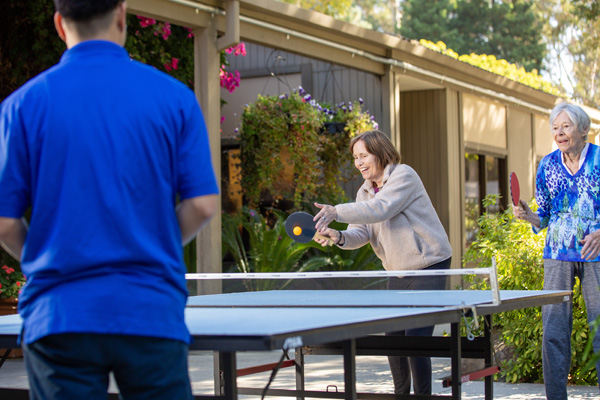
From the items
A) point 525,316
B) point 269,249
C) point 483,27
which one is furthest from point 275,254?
point 483,27

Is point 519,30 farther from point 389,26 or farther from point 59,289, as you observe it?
point 59,289

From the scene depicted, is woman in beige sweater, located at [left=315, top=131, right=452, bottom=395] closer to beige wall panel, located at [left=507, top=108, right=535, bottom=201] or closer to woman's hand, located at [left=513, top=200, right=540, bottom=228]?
woman's hand, located at [left=513, top=200, right=540, bottom=228]

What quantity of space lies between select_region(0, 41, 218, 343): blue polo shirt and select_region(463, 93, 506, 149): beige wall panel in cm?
1173

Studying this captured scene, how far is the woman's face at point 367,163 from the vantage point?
5008 millimetres

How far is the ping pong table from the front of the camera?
2531 millimetres

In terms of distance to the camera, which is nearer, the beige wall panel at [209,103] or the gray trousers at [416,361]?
the gray trousers at [416,361]

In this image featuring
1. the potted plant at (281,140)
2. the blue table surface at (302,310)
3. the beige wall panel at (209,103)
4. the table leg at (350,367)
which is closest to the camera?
the blue table surface at (302,310)

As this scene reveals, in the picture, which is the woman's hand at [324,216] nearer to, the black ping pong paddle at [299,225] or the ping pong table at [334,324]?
the black ping pong paddle at [299,225]

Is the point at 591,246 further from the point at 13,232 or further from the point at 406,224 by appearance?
the point at 13,232

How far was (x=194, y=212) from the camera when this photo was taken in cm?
232

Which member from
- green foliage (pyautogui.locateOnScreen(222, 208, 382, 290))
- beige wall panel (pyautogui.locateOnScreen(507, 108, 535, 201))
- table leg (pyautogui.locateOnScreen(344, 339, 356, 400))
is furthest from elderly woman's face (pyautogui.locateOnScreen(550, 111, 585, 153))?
beige wall panel (pyautogui.locateOnScreen(507, 108, 535, 201))

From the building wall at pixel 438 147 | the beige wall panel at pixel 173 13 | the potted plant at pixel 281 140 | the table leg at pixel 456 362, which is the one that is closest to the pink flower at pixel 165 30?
the beige wall panel at pixel 173 13

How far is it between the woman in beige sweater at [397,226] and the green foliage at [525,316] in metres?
1.72

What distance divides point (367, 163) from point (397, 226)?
0.41 meters
